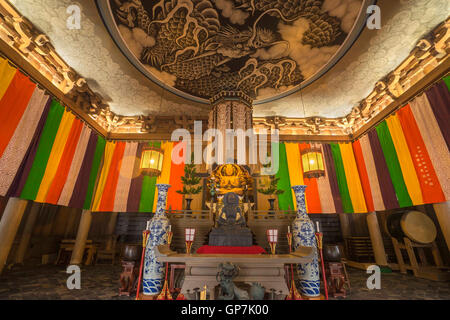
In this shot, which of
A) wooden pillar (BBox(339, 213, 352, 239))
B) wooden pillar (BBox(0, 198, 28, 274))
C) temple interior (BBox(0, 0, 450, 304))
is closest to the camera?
temple interior (BBox(0, 0, 450, 304))

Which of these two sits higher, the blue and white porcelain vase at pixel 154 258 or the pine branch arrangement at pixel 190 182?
the pine branch arrangement at pixel 190 182

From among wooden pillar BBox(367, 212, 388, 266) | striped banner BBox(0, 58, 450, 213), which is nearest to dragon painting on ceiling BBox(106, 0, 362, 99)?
striped banner BBox(0, 58, 450, 213)

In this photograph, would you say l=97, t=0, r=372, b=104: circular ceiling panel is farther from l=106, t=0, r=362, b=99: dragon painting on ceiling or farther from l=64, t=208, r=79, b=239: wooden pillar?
l=64, t=208, r=79, b=239: wooden pillar

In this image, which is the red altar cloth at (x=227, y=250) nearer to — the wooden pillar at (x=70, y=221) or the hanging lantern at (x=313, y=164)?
the hanging lantern at (x=313, y=164)

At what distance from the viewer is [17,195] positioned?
3994 mm

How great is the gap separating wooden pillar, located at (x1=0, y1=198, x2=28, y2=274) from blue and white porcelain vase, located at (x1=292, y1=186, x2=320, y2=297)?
5645 mm

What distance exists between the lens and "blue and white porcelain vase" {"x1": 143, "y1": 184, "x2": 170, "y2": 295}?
289 cm

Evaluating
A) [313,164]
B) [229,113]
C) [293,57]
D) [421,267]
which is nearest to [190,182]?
[229,113]

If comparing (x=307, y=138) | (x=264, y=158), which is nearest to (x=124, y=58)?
(x=264, y=158)

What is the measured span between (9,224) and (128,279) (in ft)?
10.2

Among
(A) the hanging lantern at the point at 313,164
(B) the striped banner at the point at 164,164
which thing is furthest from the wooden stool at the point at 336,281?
(B) the striped banner at the point at 164,164

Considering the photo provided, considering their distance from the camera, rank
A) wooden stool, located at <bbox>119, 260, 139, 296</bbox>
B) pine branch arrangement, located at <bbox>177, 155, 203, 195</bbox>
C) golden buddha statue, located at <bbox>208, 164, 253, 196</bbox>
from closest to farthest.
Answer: wooden stool, located at <bbox>119, 260, 139, 296</bbox> → golden buddha statue, located at <bbox>208, 164, 253, 196</bbox> → pine branch arrangement, located at <bbox>177, 155, 203, 195</bbox>

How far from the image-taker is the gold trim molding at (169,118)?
413 centimetres

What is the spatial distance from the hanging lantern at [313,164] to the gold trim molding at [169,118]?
71.3 inches
